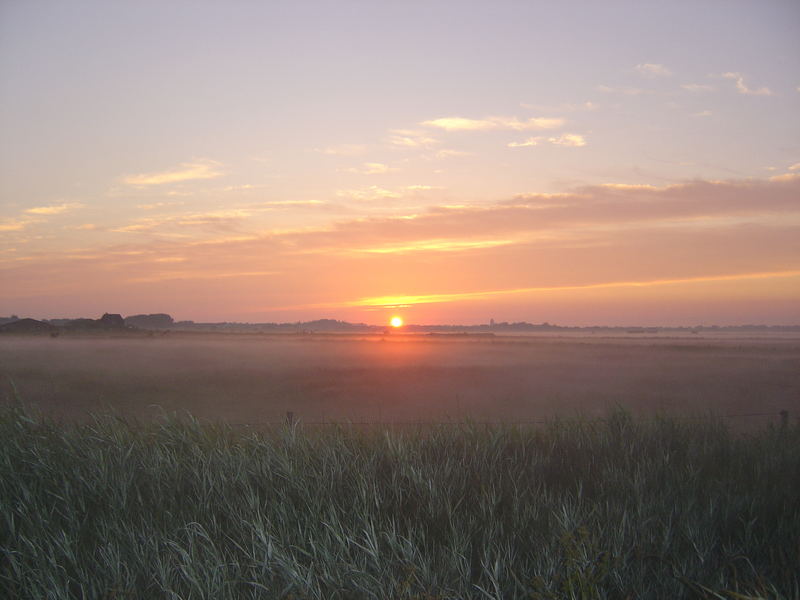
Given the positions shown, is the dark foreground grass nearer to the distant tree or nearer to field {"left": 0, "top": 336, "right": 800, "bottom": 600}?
field {"left": 0, "top": 336, "right": 800, "bottom": 600}

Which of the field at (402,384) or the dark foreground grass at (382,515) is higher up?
the dark foreground grass at (382,515)

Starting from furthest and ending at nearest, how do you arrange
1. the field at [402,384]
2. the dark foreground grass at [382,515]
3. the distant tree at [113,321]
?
1. the distant tree at [113,321]
2. the field at [402,384]
3. the dark foreground grass at [382,515]

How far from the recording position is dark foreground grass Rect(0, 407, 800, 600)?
4047mm

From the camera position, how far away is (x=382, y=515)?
5.28 meters

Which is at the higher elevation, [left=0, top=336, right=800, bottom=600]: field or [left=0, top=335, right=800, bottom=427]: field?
[left=0, top=336, right=800, bottom=600]: field

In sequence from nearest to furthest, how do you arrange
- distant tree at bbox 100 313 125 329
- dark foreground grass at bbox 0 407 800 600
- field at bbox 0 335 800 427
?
dark foreground grass at bbox 0 407 800 600 < field at bbox 0 335 800 427 < distant tree at bbox 100 313 125 329

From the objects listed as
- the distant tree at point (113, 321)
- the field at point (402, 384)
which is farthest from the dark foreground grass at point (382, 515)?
the distant tree at point (113, 321)

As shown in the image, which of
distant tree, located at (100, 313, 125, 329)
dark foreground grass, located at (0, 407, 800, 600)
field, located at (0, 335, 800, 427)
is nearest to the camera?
dark foreground grass, located at (0, 407, 800, 600)

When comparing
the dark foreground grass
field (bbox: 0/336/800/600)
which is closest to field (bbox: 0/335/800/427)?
field (bbox: 0/336/800/600)

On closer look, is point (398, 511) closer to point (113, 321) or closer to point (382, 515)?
point (382, 515)

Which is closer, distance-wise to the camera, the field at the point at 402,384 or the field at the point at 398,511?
the field at the point at 398,511

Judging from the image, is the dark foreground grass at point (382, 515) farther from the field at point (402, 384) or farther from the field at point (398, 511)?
the field at point (402, 384)

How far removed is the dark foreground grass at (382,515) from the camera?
159 inches

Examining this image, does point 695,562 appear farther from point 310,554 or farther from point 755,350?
point 755,350
